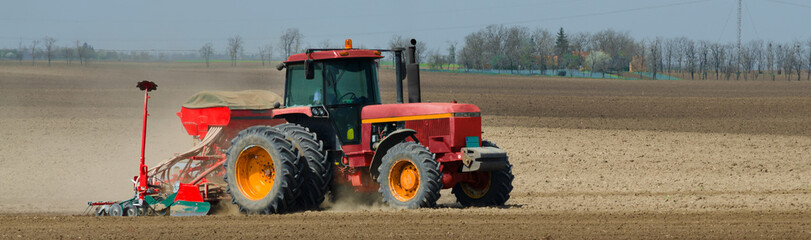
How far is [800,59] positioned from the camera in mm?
104812

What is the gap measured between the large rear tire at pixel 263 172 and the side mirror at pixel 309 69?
2.75 feet

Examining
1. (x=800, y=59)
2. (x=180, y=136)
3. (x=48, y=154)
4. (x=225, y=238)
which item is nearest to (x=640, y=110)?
(x=180, y=136)

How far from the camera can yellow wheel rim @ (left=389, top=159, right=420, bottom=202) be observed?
11000 millimetres

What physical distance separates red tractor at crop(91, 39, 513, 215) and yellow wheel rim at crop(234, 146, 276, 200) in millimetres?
13

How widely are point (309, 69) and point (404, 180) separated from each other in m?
1.81

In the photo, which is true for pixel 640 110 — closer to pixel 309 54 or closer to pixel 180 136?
pixel 180 136

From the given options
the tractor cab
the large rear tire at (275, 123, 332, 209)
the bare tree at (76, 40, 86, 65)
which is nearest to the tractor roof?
the tractor cab

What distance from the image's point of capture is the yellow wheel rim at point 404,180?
36.1 feet

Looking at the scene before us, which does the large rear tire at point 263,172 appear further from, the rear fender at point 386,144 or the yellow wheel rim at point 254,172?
the rear fender at point 386,144

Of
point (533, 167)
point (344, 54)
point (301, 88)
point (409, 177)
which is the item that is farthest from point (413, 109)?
point (533, 167)

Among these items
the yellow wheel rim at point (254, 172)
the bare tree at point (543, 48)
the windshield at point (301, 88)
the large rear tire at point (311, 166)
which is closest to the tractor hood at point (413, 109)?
the windshield at point (301, 88)

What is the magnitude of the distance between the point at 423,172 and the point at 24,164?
11450 mm

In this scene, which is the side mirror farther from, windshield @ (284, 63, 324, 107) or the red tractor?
windshield @ (284, 63, 324, 107)

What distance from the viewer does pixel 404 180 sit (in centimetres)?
1111
